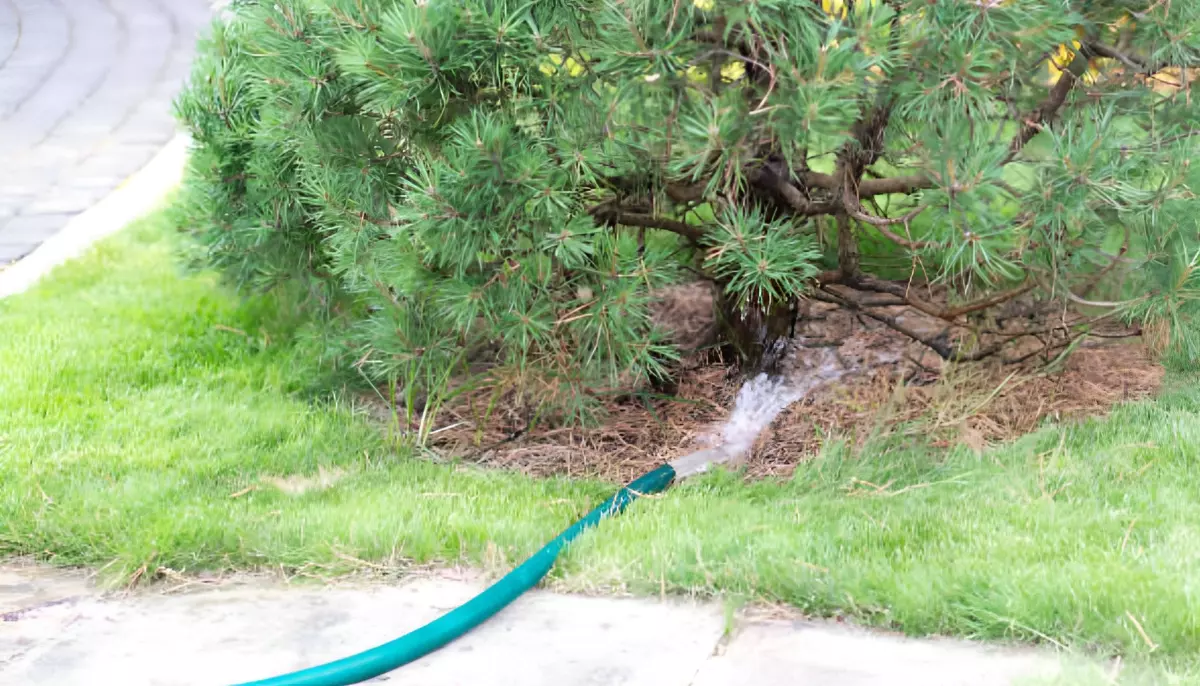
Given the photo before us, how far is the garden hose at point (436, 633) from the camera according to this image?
2.45 meters

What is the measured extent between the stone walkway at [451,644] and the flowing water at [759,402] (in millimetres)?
1135

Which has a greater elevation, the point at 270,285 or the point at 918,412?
the point at 270,285

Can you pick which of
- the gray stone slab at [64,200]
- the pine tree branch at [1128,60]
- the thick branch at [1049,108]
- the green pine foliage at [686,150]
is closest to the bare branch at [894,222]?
the green pine foliage at [686,150]

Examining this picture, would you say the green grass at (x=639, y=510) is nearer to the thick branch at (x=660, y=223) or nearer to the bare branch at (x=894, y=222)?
the bare branch at (x=894, y=222)

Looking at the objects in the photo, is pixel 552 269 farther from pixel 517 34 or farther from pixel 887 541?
pixel 887 541

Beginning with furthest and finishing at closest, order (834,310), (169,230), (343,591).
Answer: (169,230) < (834,310) < (343,591)

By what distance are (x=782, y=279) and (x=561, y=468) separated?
1064mm

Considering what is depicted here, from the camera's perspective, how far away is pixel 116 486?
11.5ft

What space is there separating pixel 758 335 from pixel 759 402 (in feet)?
0.86

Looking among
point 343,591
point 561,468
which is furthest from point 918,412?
point 343,591

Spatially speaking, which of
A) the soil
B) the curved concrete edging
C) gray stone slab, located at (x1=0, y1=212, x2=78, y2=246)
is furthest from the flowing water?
gray stone slab, located at (x1=0, y1=212, x2=78, y2=246)

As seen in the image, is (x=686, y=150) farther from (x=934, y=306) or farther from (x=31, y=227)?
(x=31, y=227)

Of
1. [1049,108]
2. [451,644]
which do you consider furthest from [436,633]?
[1049,108]

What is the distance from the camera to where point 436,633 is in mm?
2611
